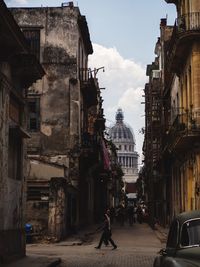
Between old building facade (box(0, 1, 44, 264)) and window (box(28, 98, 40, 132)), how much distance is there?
13.0 m

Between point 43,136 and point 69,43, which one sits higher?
point 69,43

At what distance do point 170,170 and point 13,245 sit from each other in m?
21.9

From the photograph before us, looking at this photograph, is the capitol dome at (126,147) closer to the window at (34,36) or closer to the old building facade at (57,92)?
the old building facade at (57,92)

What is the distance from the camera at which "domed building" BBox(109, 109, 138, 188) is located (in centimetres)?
17538

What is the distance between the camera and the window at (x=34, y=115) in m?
32.5

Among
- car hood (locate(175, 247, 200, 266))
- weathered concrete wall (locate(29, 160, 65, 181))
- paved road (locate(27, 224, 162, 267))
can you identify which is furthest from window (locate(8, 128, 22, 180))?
weathered concrete wall (locate(29, 160, 65, 181))

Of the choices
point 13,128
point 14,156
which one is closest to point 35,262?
point 14,156

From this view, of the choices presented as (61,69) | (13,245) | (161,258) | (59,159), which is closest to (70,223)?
(59,159)

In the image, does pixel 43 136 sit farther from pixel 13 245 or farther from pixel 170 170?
pixel 13 245

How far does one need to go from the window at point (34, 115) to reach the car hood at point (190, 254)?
83.0ft

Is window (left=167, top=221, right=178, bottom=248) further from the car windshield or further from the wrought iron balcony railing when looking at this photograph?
the wrought iron balcony railing

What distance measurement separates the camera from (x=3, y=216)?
1594 cm

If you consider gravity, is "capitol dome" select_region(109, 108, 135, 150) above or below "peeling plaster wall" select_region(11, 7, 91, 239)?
above

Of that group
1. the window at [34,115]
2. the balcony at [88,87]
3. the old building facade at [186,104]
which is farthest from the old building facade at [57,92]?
the old building facade at [186,104]
